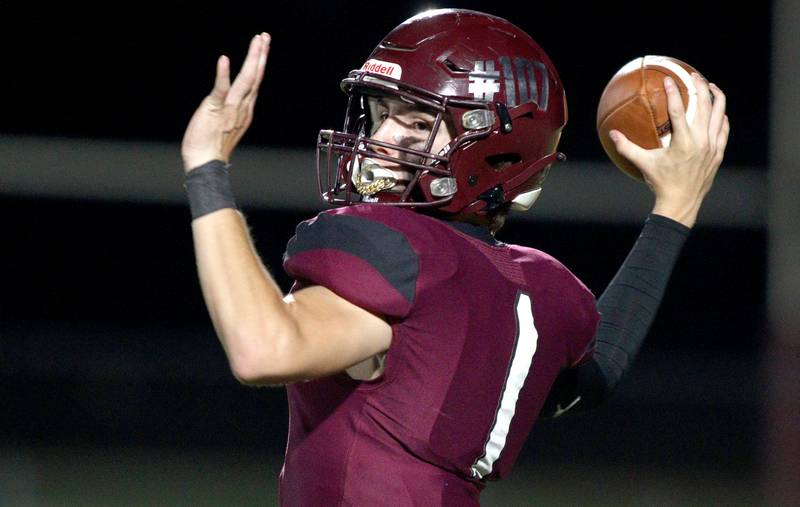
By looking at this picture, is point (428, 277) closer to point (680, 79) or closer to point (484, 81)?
point (484, 81)

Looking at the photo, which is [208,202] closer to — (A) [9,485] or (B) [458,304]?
(B) [458,304]

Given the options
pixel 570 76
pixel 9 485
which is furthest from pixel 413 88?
pixel 570 76

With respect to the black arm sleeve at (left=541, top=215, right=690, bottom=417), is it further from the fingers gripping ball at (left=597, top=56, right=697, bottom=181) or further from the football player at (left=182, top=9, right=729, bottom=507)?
the fingers gripping ball at (left=597, top=56, right=697, bottom=181)

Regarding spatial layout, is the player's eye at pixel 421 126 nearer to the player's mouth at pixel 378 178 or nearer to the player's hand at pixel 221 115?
the player's mouth at pixel 378 178

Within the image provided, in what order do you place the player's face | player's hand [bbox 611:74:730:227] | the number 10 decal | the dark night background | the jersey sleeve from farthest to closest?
the dark night background, player's hand [bbox 611:74:730:227], the player's face, the number 10 decal, the jersey sleeve

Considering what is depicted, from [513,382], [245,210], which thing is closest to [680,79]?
[513,382]

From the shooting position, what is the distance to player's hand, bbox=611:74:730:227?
1652 millimetres

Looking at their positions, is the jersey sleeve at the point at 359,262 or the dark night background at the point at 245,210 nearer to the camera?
the jersey sleeve at the point at 359,262

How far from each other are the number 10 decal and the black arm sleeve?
0.73ft

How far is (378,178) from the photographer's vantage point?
5.02 ft

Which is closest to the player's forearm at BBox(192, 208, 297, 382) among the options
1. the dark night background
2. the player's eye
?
the player's eye

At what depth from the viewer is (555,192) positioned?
515 cm

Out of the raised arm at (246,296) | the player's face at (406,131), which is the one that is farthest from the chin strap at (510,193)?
the raised arm at (246,296)

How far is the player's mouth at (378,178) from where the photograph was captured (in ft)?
5.02
